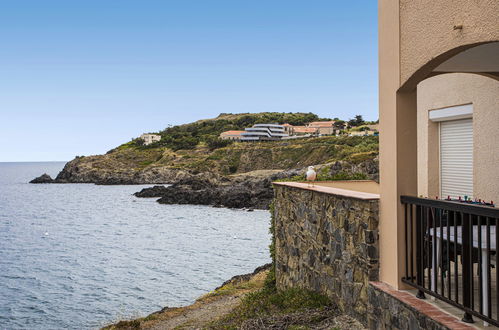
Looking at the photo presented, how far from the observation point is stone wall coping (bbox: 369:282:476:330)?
4512 mm

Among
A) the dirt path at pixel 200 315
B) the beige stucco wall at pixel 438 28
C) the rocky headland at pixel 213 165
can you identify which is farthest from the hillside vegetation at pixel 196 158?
the beige stucco wall at pixel 438 28

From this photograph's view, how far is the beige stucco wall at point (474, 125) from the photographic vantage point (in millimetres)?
8016

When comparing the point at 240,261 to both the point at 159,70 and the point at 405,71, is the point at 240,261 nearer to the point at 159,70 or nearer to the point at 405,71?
the point at 405,71

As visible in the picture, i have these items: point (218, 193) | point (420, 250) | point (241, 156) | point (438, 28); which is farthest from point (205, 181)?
point (438, 28)

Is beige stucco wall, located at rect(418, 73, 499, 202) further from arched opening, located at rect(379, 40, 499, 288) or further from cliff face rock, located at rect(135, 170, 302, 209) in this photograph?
cliff face rock, located at rect(135, 170, 302, 209)

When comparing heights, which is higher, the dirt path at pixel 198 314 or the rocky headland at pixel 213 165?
the rocky headland at pixel 213 165

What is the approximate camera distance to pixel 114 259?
28812 millimetres

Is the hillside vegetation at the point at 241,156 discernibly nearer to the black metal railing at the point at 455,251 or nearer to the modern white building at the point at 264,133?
the modern white building at the point at 264,133

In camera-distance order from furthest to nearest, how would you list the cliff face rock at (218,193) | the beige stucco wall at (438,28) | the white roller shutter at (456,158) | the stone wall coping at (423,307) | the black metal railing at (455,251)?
the cliff face rock at (218,193) < the white roller shutter at (456,158) < the stone wall coping at (423,307) < the black metal railing at (455,251) < the beige stucco wall at (438,28)

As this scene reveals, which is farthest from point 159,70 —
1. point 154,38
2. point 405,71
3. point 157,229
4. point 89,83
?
point 405,71

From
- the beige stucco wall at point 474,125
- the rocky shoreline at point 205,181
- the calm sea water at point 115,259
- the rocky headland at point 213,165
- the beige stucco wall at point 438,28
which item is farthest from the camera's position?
the rocky headland at point 213,165

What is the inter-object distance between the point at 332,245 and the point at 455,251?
2962 mm

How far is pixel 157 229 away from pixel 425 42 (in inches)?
1443

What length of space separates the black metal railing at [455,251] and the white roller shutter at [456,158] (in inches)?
117
